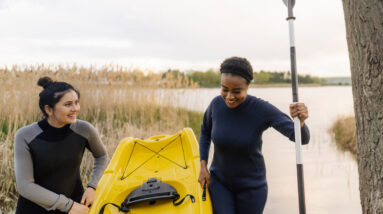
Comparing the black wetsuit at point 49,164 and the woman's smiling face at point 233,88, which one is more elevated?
the woman's smiling face at point 233,88

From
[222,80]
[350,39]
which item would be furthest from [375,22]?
[222,80]

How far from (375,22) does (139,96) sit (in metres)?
5.33

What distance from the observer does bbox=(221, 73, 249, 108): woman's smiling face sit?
1711 mm

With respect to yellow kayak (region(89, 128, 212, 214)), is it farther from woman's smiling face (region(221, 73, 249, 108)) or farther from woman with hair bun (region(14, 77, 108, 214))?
woman's smiling face (region(221, 73, 249, 108))

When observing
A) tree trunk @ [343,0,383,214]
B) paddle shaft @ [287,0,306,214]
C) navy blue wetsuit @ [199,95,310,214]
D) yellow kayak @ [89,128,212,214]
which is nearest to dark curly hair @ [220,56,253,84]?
Answer: navy blue wetsuit @ [199,95,310,214]

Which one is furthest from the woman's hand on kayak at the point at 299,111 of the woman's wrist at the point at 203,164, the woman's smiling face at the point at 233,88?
the woman's wrist at the point at 203,164

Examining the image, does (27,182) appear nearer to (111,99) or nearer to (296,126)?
(296,126)

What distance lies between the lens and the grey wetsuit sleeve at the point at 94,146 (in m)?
2.13

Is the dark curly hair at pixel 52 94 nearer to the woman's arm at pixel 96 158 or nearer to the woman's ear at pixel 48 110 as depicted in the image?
the woman's ear at pixel 48 110

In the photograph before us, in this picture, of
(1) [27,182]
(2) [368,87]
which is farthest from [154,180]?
(2) [368,87]

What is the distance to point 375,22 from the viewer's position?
1535 millimetres

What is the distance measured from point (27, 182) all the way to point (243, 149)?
1245 mm

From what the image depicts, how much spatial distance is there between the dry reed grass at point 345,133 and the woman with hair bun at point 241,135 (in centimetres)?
566

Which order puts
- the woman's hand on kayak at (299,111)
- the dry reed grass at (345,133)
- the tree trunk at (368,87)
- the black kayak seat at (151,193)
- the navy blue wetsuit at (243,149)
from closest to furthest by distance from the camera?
the tree trunk at (368,87), the woman's hand on kayak at (299,111), the navy blue wetsuit at (243,149), the black kayak seat at (151,193), the dry reed grass at (345,133)
